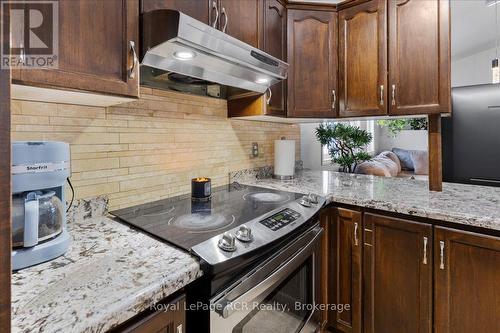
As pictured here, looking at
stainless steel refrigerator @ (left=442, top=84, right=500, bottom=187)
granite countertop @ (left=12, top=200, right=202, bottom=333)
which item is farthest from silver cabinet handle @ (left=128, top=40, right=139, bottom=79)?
stainless steel refrigerator @ (left=442, top=84, right=500, bottom=187)

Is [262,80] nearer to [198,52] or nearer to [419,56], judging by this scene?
[198,52]

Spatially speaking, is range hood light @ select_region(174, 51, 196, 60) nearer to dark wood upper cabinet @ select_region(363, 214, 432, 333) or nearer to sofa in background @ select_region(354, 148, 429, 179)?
dark wood upper cabinet @ select_region(363, 214, 432, 333)

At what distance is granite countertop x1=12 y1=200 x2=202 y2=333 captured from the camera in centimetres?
51

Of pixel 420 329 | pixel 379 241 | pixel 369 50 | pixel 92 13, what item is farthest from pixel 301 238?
pixel 369 50

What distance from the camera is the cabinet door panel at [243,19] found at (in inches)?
51.2

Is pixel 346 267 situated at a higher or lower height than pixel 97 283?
lower

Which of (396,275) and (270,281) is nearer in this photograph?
(270,281)

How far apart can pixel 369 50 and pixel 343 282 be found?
147 cm

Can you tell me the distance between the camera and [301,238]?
3.89ft

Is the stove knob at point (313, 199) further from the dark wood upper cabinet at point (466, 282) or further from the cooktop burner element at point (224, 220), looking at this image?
the dark wood upper cabinet at point (466, 282)

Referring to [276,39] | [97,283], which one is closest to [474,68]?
[276,39]

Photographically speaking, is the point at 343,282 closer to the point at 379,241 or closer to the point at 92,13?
the point at 379,241

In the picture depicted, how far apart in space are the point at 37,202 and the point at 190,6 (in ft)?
3.12

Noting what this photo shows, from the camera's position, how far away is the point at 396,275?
1.31 metres
